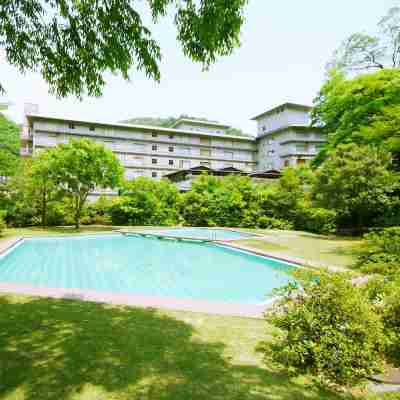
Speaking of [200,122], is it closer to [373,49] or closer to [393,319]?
[373,49]

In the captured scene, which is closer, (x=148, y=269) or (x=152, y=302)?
(x=152, y=302)

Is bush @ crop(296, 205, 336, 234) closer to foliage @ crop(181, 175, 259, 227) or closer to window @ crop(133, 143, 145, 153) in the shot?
foliage @ crop(181, 175, 259, 227)

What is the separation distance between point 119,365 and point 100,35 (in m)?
3.97

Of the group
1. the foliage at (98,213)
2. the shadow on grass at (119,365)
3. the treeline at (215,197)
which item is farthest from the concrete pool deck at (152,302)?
the foliage at (98,213)

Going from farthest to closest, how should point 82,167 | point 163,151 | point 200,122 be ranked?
point 200,122 < point 163,151 < point 82,167

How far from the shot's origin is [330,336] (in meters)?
2.91

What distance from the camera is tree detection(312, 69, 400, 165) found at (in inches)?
552

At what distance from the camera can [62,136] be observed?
36.9m

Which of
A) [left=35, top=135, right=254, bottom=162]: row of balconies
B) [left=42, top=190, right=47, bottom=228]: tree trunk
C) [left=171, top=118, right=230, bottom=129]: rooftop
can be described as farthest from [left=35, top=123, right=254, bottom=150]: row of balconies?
[left=42, top=190, right=47, bottom=228]: tree trunk

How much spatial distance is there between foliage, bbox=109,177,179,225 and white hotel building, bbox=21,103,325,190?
16840 millimetres

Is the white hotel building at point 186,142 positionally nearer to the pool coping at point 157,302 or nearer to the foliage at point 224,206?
the foliage at point 224,206

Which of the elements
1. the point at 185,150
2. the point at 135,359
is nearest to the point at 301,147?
the point at 185,150

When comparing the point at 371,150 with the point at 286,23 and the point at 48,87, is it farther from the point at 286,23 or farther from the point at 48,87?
the point at 48,87

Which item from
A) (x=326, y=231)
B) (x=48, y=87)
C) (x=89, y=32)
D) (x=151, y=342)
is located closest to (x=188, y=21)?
(x=89, y=32)
